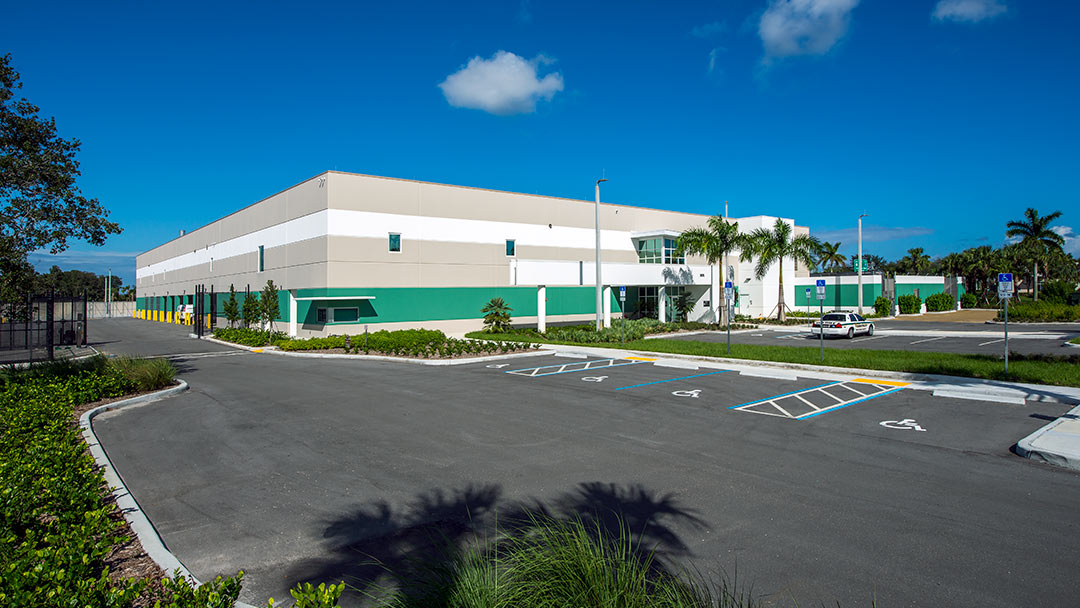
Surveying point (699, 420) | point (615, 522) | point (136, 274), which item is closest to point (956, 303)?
point (699, 420)

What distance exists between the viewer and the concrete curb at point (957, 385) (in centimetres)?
1269

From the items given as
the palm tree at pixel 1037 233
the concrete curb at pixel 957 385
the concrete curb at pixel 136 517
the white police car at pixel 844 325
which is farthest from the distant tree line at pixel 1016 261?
the concrete curb at pixel 136 517

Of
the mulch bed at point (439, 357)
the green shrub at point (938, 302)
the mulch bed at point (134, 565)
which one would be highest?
the green shrub at point (938, 302)

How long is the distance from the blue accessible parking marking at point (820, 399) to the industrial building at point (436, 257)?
1810 centimetres

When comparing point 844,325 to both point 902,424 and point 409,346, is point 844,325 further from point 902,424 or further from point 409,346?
point 902,424

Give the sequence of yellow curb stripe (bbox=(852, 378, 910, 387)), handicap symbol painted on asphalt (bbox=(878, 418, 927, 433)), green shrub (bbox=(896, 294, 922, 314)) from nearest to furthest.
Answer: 1. handicap symbol painted on asphalt (bbox=(878, 418, 927, 433))
2. yellow curb stripe (bbox=(852, 378, 910, 387))
3. green shrub (bbox=(896, 294, 922, 314))

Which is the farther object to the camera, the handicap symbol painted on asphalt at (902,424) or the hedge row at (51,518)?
the handicap symbol painted on asphalt at (902,424)

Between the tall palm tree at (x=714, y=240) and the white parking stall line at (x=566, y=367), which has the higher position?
the tall palm tree at (x=714, y=240)

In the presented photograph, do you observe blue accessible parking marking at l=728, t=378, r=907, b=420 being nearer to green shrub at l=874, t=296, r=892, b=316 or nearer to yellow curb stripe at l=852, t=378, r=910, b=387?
yellow curb stripe at l=852, t=378, r=910, b=387

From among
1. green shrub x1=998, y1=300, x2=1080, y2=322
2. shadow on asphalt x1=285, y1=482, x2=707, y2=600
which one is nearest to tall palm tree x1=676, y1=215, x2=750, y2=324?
green shrub x1=998, y1=300, x2=1080, y2=322

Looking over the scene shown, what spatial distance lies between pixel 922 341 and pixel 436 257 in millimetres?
24956

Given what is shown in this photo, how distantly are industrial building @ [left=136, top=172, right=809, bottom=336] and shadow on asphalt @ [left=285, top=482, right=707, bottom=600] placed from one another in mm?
23793

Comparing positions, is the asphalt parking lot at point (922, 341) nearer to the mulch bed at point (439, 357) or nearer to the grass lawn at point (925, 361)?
the grass lawn at point (925, 361)

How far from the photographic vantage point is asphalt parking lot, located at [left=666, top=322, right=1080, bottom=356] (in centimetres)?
2434
